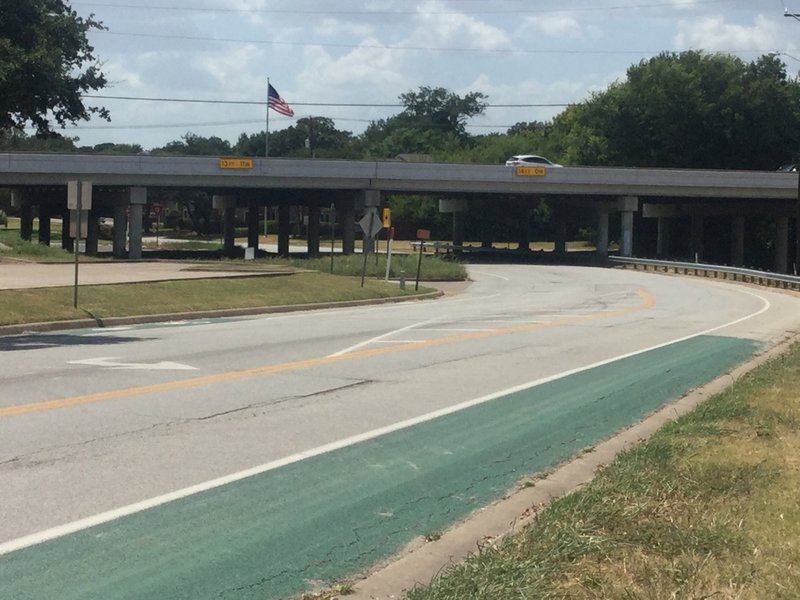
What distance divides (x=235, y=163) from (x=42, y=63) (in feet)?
136

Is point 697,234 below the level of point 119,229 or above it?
above

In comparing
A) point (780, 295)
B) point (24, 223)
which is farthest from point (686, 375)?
point (24, 223)

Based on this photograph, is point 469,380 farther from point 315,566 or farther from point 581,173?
point 581,173

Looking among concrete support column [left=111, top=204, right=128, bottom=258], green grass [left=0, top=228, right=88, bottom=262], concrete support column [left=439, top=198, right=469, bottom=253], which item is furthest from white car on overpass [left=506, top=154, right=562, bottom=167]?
green grass [left=0, top=228, right=88, bottom=262]

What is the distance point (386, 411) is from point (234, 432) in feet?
6.66

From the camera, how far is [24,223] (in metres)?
88.8

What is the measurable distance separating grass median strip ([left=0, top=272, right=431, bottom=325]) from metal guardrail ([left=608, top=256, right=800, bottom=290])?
2129cm

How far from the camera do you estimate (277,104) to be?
62469 millimetres

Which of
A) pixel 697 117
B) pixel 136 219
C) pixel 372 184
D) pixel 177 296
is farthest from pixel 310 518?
pixel 697 117

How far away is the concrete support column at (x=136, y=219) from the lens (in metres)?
59.4

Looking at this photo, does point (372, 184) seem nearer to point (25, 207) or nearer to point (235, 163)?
point (235, 163)

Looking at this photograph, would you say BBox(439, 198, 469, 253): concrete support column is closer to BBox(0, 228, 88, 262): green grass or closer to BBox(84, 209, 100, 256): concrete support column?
BBox(84, 209, 100, 256): concrete support column

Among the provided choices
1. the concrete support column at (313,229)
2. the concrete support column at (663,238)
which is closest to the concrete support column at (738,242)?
the concrete support column at (663,238)

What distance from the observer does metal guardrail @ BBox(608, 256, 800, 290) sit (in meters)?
48.9
